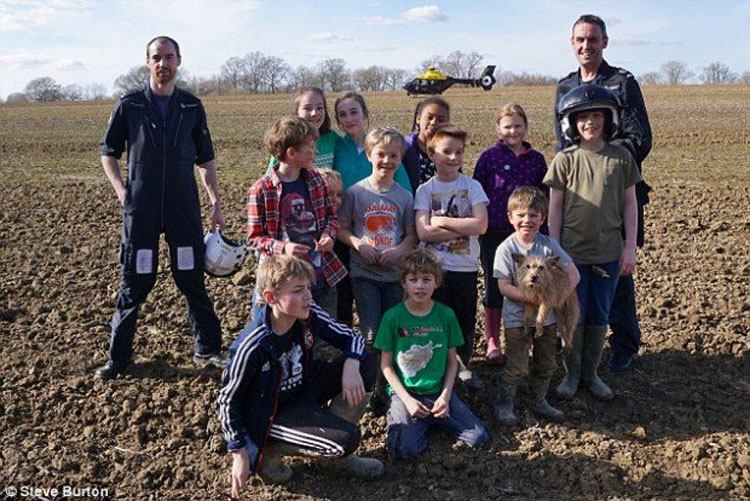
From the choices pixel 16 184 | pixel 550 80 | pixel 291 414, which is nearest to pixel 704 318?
pixel 291 414

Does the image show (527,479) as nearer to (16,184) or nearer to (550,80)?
(16,184)

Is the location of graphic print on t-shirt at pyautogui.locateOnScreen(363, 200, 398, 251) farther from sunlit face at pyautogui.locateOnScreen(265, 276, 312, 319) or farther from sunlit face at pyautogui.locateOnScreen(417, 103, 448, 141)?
sunlit face at pyautogui.locateOnScreen(265, 276, 312, 319)

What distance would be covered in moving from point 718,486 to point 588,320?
4.07 feet

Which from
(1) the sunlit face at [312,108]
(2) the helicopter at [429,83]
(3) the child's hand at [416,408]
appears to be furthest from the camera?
(2) the helicopter at [429,83]

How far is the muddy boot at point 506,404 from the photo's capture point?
4.21 metres

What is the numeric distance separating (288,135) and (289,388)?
142cm

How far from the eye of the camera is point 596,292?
4.46m

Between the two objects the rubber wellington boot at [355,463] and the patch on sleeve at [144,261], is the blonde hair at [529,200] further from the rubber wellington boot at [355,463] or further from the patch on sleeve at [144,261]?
the patch on sleeve at [144,261]

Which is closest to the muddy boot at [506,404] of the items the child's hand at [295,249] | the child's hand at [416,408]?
the child's hand at [416,408]

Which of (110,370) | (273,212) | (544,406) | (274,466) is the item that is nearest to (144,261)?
(110,370)

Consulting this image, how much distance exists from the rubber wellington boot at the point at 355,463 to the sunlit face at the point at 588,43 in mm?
2538

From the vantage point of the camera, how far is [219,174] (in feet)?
46.1

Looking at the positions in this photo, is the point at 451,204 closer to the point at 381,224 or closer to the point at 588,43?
the point at 381,224

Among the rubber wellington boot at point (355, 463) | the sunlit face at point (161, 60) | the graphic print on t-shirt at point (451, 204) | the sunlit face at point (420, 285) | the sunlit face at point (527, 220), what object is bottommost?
the rubber wellington boot at point (355, 463)
